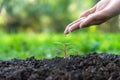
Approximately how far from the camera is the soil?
105 inches

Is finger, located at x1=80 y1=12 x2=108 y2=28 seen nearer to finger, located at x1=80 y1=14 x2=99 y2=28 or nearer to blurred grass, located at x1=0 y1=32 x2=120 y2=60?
finger, located at x1=80 y1=14 x2=99 y2=28

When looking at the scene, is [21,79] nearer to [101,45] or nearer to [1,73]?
[1,73]

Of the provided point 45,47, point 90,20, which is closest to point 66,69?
point 90,20

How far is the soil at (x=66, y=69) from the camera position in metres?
2.66

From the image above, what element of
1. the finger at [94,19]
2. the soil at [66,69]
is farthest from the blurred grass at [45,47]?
the finger at [94,19]

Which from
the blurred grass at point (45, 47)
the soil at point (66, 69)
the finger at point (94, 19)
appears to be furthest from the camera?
the blurred grass at point (45, 47)

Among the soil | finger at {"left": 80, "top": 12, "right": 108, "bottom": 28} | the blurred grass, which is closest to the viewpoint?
the soil

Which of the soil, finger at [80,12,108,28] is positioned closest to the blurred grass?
the soil

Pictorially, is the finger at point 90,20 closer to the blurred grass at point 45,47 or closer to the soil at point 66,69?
the soil at point 66,69

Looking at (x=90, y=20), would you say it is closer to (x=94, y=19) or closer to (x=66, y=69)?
(x=94, y=19)

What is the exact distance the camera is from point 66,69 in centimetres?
291

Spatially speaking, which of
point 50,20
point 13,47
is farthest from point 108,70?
point 50,20

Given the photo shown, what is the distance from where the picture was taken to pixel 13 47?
721 cm

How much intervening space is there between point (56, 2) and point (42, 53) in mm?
8349
